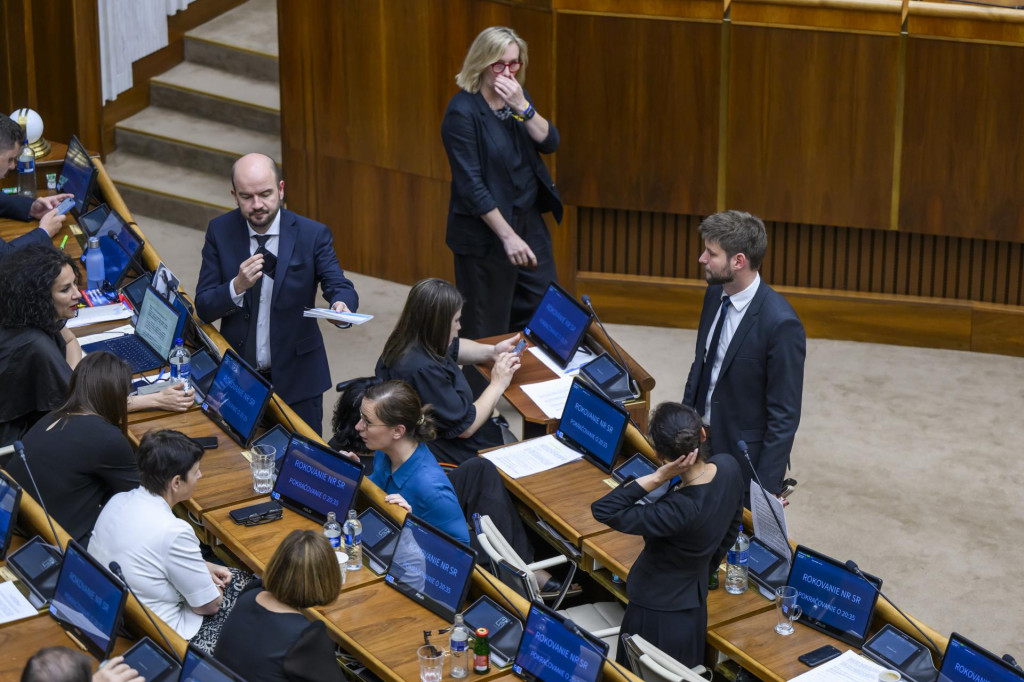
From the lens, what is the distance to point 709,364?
502cm

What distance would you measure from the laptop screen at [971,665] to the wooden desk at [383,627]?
1.16m

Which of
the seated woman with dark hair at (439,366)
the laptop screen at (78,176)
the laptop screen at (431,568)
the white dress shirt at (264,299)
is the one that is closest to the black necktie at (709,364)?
the seated woman with dark hair at (439,366)

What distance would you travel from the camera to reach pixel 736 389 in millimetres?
4926

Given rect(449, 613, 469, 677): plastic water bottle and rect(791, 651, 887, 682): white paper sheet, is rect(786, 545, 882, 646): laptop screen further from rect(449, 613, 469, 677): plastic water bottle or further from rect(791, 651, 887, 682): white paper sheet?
rect(449, 613, 469, 677): plastic water bottle

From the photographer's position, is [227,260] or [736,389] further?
[227,260]

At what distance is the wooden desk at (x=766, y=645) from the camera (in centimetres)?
411

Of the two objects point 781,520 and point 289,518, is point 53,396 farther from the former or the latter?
point 781,520

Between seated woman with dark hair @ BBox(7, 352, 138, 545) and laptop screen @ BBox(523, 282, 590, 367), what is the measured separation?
5.98 feet

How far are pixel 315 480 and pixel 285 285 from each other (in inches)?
38.8

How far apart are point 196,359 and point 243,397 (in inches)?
19.9

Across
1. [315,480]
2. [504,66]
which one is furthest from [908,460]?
[315,480]

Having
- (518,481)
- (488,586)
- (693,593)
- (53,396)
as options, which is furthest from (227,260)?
(693,593)

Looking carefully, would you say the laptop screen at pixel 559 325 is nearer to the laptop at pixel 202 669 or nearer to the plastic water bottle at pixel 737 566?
the plastic water bottle at pixel 737 566

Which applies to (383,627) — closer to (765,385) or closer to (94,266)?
(765,385)
